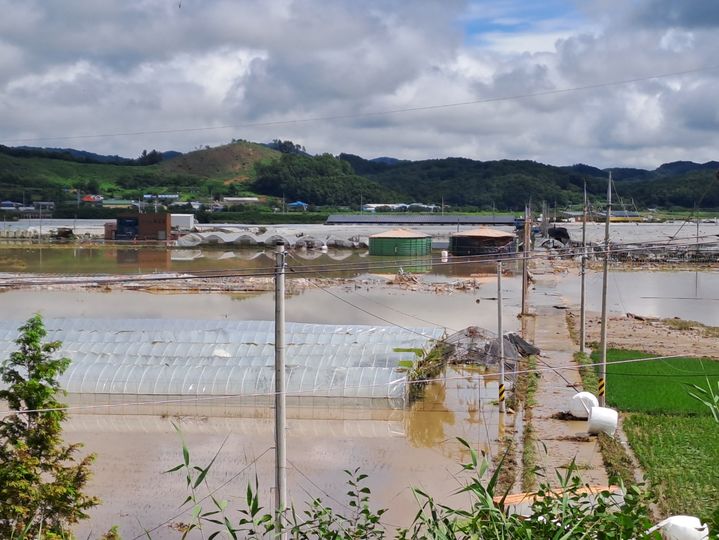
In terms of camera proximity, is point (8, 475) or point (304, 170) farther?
point (304, 170)

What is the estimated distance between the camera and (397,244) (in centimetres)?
6794

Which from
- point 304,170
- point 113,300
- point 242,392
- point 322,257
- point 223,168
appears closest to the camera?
point 242,392

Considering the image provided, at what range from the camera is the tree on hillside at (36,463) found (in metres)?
9.41

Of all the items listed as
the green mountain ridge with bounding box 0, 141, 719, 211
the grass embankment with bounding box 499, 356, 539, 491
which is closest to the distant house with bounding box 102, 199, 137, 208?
the green mountain ridge with bounding box 0, 141, 719, 211

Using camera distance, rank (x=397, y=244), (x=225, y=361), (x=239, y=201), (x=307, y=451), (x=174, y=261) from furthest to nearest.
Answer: (x=239, y=201) → (x=397, y=244) → (x=174, y=261) → (x=225, y=361) → (x=307, y=451)

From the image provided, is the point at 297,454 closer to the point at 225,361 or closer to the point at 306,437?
the point at 306,437

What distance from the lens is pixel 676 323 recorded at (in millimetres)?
33531

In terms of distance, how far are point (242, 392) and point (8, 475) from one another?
10029mm

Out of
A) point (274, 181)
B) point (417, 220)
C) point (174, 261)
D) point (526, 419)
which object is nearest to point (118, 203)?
point (274, 181)

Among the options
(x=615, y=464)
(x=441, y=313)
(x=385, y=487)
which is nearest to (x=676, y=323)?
(x=441, y=313)

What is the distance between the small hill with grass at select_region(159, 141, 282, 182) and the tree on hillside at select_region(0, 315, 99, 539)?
14996 cm

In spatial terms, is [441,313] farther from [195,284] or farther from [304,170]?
[304,170]

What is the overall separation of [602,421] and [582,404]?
153 cm

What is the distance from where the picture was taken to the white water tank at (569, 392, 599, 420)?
18.2 metres
